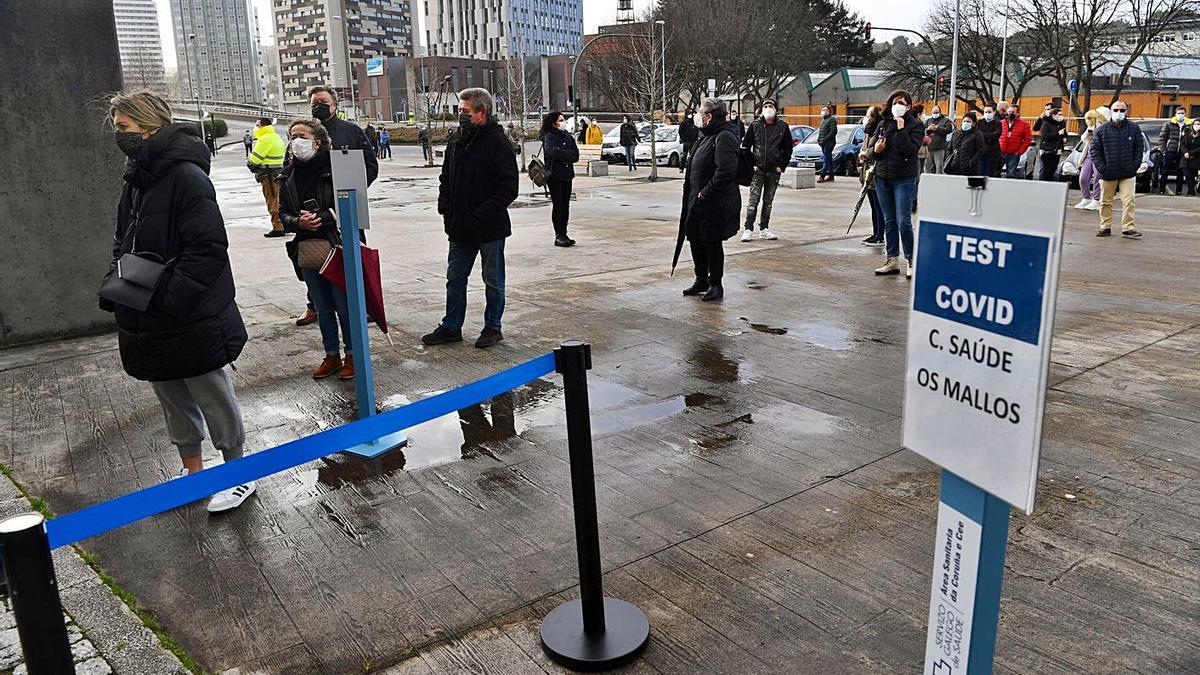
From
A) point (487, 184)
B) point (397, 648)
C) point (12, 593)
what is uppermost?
point (487, 184)

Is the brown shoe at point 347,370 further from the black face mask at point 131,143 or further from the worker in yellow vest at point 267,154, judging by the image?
the worker in yellow vest at point 267,154

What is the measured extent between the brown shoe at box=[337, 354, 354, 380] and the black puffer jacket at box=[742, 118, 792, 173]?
7.55 metres

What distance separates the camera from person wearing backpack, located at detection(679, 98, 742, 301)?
8352 millimetres

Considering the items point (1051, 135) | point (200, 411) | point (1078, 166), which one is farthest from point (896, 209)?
point (1078, 166)

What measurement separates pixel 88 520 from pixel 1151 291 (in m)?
9.45

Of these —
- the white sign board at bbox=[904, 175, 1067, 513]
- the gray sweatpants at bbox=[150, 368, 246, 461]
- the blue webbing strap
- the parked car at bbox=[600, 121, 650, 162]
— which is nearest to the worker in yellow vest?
the gray sweatpants at bbox=[150, 368, 246, 461]

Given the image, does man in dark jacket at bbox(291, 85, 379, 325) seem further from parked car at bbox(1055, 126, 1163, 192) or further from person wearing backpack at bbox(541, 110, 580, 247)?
parked car at bbox(1055, 126, 1163, 192)

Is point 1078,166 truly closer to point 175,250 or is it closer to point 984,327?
point 175,250

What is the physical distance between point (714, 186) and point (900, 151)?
2432mm

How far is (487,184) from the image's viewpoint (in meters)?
7.12

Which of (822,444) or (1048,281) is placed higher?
(1048,281)

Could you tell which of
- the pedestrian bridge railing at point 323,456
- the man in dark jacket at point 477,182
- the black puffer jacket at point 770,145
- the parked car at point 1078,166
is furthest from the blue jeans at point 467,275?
the parked car at point 1078,166

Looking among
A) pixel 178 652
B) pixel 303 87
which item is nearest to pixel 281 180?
pixel 178 652

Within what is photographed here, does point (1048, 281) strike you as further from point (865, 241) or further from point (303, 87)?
point (303, 87)
